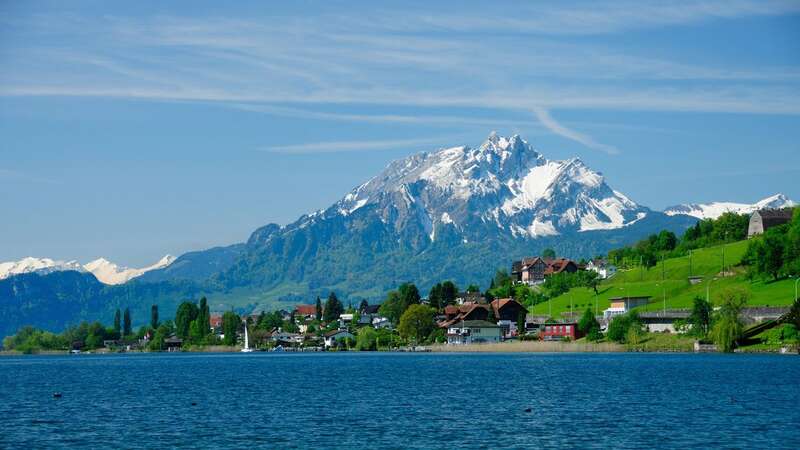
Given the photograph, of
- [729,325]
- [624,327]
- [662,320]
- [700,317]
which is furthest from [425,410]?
[662,320]

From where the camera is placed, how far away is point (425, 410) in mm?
74562

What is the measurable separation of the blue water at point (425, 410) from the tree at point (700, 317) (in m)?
40.6

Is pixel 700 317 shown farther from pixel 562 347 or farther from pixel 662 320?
pixel 562 347

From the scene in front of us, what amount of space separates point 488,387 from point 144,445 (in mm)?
42912

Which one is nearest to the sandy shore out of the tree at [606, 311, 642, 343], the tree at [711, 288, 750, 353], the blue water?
the tree at [606, 311, 642, 343]

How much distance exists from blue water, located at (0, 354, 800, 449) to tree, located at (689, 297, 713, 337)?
133 feet

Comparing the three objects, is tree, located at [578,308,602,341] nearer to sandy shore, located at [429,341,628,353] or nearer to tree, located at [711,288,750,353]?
sandy shore, located at [429,341,628,353]

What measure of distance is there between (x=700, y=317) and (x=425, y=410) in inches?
3881

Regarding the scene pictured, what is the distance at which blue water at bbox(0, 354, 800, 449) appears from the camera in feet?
196

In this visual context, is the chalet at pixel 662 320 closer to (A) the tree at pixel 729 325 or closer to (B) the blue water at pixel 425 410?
(A) the tree at pixel 729 325

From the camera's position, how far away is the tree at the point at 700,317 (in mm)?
162375

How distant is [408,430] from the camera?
209 ft

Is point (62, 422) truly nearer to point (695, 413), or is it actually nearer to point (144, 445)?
point (144, 445)

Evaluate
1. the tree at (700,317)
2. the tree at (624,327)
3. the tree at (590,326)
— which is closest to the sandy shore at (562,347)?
the tree at (624,327)
